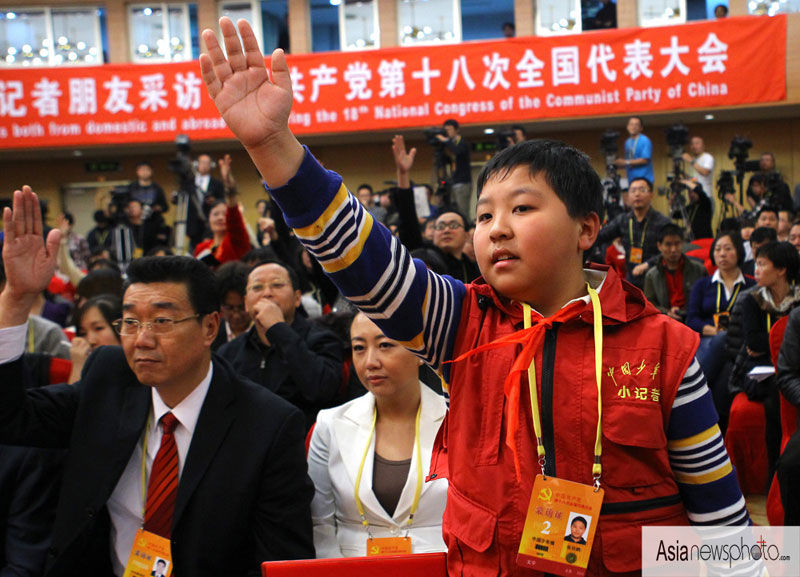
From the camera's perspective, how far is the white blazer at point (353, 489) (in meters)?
2.11

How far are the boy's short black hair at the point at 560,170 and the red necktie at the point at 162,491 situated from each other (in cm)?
115

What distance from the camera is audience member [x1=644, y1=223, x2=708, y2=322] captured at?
5016 millimetres

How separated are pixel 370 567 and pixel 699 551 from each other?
494mm

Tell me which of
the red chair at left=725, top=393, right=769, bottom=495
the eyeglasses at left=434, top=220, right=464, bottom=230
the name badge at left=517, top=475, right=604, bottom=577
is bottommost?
the red chair at left=725, top=393, right=769, bottom=495

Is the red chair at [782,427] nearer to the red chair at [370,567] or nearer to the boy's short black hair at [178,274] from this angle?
the red chair at [370,567]

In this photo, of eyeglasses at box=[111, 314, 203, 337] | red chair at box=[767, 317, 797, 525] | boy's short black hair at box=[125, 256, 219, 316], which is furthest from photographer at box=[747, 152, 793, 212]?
eyeglasses at box=[111, 314, 203, 337]

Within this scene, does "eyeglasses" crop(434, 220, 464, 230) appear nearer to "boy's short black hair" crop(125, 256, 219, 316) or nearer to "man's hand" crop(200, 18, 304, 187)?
"boy's short black hair" crop(125, 256, 219, 316)

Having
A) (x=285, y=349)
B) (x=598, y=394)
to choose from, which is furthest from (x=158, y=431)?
(x=598, y=394)

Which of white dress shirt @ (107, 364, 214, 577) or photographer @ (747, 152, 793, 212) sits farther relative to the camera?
photographer @ (747, 152, 793, 212)

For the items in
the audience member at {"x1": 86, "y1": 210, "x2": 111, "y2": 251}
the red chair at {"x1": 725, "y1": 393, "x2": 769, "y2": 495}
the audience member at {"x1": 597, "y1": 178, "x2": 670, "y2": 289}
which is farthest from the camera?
the audience member at {"x1": 86, "y1": 210, "x2": 111, "y2": 251}

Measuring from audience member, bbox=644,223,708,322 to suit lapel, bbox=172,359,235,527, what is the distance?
11.7ft

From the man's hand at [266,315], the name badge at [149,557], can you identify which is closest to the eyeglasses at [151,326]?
the name badge at [149,557]

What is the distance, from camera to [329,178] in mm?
1008

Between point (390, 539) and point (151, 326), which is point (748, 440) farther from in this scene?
A: point (151, 326)
